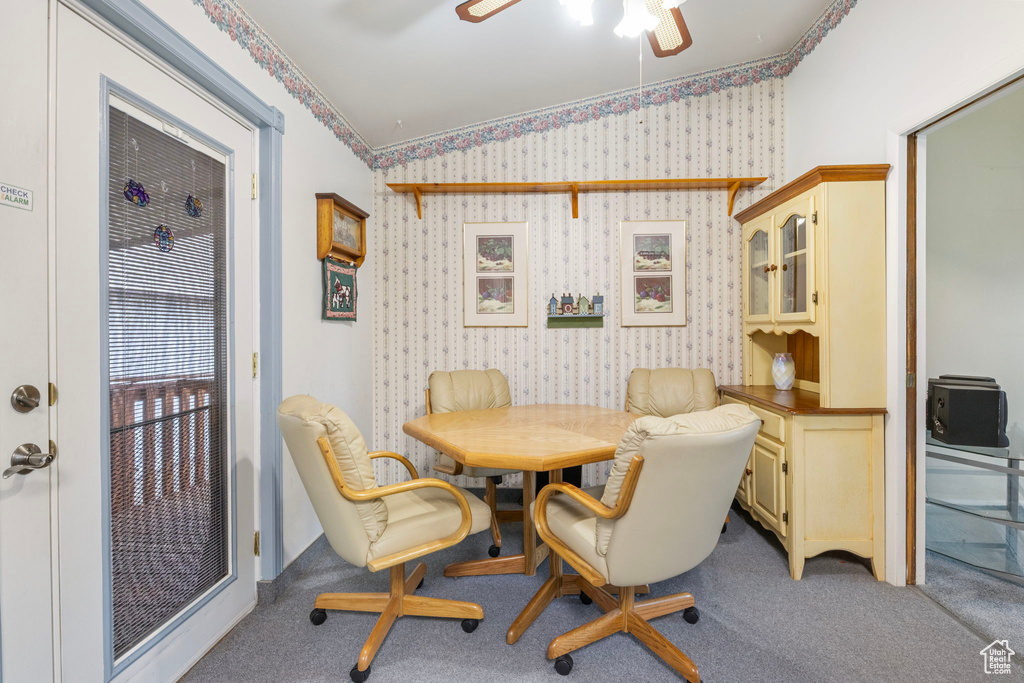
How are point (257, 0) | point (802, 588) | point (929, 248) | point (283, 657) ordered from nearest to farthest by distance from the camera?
point (283, 657) < point (257, 0) < point (802, 588) < point (929, 248)

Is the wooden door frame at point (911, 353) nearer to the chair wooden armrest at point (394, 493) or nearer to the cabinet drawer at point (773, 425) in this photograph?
the cabinet drawer at point (773, 425)

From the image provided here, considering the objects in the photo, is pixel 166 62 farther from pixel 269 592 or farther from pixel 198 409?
pixel 269 592

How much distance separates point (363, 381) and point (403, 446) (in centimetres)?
60

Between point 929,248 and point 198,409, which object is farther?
point 929,248

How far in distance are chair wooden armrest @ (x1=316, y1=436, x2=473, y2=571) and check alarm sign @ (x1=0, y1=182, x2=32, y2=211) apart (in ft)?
3.16

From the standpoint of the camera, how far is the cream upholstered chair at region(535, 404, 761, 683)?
1.33 metres

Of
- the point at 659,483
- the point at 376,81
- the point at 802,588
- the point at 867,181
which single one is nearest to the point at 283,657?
the point at 659,483

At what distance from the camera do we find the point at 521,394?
3.30 metres

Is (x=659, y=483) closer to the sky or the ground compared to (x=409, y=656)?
closer to the sky

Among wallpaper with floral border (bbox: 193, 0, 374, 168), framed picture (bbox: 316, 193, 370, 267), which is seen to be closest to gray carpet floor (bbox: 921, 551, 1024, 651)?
framed picture (bbox: 316, 193, 370, 267)

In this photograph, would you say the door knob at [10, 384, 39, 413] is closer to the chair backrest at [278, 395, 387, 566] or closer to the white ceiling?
the chair backrest at [278, 395, 387, 566]

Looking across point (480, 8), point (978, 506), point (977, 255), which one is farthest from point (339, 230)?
point (978, 506)

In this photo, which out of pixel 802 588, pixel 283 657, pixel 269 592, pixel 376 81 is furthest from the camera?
pixel 376 81

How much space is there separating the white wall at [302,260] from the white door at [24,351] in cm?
69
